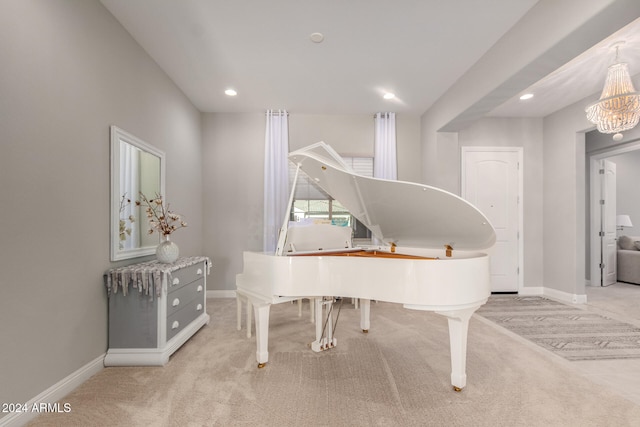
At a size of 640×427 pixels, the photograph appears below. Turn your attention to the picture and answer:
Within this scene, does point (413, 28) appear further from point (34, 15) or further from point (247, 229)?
point (247, 229)

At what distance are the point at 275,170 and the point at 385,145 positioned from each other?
169cm

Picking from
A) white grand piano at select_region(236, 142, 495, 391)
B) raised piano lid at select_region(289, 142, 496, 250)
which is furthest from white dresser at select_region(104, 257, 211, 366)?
raised piano lid at select_region(289, 142, 496, 250)

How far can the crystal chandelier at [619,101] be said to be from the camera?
2.87 m

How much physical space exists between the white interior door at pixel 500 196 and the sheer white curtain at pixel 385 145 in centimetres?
111

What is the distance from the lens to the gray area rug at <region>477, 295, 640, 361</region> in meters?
2.58

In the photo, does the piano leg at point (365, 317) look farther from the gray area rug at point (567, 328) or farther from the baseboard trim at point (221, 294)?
the baseboard trim at point (221, 294)

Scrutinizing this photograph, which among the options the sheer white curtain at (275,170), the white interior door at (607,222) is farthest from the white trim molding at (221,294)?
the white interior door at (607,222)

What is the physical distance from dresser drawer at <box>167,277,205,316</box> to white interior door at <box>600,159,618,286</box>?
6358 mm

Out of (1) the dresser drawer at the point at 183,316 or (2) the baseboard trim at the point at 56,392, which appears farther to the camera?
(1) the dresser drawer at the point at 183,316

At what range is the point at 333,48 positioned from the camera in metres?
2.85

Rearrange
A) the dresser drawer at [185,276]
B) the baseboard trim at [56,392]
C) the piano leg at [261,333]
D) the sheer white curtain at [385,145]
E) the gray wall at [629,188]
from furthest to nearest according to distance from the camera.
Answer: the gray wall at [629,188] < the sheer white curtain at [385,145] < the dresser drawer at [185,276] < the piano leg at [261,333] < the baseboard trim at [56,392]

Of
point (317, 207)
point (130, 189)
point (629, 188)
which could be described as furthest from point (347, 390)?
point (629, 188)

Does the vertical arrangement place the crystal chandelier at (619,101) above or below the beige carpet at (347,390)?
above

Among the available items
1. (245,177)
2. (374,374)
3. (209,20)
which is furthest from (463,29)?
(245,177)
